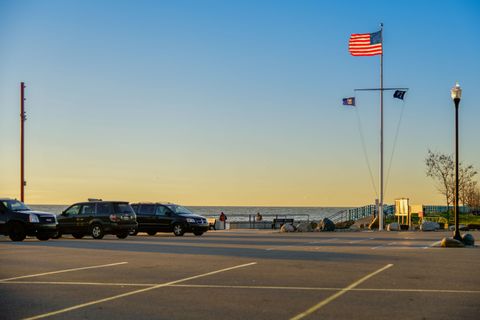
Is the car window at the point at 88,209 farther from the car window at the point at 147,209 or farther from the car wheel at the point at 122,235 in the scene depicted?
the car window at the point at 147,209

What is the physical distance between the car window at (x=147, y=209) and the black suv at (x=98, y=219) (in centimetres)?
372

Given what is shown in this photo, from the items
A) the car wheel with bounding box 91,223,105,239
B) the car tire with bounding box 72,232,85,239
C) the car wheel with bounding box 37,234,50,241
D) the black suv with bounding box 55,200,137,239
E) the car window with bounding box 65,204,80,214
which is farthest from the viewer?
the car window with bounding box 65,204,80,214

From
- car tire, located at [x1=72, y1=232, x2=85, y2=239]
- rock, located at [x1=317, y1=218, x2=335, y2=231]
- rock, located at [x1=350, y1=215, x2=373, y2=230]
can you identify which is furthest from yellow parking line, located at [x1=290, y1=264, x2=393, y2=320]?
rock, located at [x1=350, y1=215, x2=373, y2=230]

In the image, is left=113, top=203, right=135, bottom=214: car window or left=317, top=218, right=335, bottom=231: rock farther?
left=317, top=218, right=335, bottom=231: rock

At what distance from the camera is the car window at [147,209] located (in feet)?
119

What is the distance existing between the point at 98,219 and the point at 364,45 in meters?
20.6

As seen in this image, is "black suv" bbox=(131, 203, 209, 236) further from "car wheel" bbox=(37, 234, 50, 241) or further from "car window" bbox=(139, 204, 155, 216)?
"car wheel" bbox=(37, 234, 50, 241)

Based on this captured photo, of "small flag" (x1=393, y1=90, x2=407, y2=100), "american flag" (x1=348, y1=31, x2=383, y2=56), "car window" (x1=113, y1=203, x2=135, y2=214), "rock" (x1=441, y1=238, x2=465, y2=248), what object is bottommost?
"rock" (x1=441, y1=238, x2=465, y2=248)

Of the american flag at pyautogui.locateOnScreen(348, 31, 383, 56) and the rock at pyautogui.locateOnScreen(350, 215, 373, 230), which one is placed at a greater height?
the american flag at pyautogui.locateOnScreen(348, 31, 383, 56)

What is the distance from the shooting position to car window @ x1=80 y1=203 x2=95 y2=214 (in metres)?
32.3

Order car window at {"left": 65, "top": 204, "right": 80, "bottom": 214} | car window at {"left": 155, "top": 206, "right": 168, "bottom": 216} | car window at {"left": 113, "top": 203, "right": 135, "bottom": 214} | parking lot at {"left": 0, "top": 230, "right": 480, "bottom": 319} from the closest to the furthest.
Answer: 1. parking lot at {"left": 0, "top": 230, "right": 480, "bottom": 319}
2. car window at {"left": 113, "top": 203, "right": 135, "bottom": 214}
3. car window at {"left": 65, "top": 204, "right": 80, "bottom": 214}
4. car window at {"left": 155, "top": 206, "right": 168, "bottom": 216}

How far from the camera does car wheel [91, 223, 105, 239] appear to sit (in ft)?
105

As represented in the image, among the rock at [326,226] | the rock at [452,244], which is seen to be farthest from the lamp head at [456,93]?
the rock at [326,226]

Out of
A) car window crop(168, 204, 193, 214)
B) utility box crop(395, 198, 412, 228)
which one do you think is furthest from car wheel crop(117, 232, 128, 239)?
utility box crop(395, 198, 412, 228)
